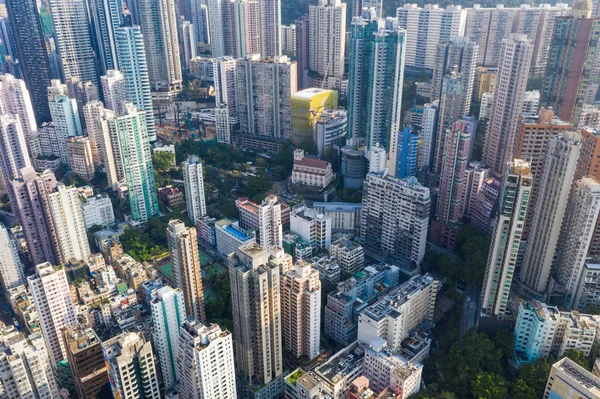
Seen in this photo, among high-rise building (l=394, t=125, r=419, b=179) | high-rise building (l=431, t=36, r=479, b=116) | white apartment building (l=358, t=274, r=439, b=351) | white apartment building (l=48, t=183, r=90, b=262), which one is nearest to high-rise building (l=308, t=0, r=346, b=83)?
high-rise building (l=431, t=36, r=479, b=116)

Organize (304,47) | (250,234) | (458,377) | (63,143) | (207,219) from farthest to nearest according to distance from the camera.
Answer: (304,47) < (63,143) < (207,219) < (250,234) < (458,377)

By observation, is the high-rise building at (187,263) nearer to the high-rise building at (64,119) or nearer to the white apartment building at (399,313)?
the white apartment building at (399,313)

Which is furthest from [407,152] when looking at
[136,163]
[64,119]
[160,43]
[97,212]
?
[160,43]

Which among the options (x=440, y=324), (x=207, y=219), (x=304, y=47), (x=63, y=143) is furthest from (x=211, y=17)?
→ (x=440, y=324)

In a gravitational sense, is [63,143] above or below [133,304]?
above

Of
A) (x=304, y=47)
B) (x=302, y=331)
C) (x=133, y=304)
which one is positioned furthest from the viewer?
(x=304, y=47)

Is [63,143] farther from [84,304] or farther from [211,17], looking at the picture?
[211,17]

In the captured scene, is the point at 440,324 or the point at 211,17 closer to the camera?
the point at 440,324
